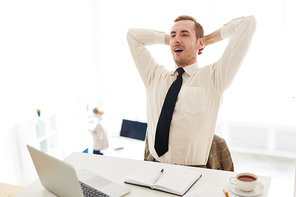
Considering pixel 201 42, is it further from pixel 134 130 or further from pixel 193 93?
pixel 134 130

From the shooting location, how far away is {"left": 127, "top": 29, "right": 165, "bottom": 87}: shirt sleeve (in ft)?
6.57

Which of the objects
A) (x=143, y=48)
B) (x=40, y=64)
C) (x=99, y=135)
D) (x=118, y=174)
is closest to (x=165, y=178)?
(x=118, y=174)

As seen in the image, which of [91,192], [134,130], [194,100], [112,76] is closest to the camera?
[91,192]

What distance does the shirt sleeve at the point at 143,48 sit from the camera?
200cm

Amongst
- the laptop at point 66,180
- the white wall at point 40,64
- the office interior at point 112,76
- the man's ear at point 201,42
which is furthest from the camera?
the office interior at point 112,76

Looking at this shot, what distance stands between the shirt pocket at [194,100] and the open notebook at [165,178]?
0.42 m

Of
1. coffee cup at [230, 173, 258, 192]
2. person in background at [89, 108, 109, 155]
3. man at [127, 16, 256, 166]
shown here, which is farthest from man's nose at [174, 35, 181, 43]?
person in background at [89, 108, 109, 155]

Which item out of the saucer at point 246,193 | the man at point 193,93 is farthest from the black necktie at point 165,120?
the saucer at point 246,193

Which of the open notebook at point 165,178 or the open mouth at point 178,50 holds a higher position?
the open mouth at point 178,50

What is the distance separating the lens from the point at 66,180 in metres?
1.15

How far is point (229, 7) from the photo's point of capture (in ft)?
12.7

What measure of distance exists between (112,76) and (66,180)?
353 cm

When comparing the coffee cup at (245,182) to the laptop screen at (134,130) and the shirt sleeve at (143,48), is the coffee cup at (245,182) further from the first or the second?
the laptop screen at (134,130)

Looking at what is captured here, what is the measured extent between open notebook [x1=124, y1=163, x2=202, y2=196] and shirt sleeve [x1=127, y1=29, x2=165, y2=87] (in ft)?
2.35
